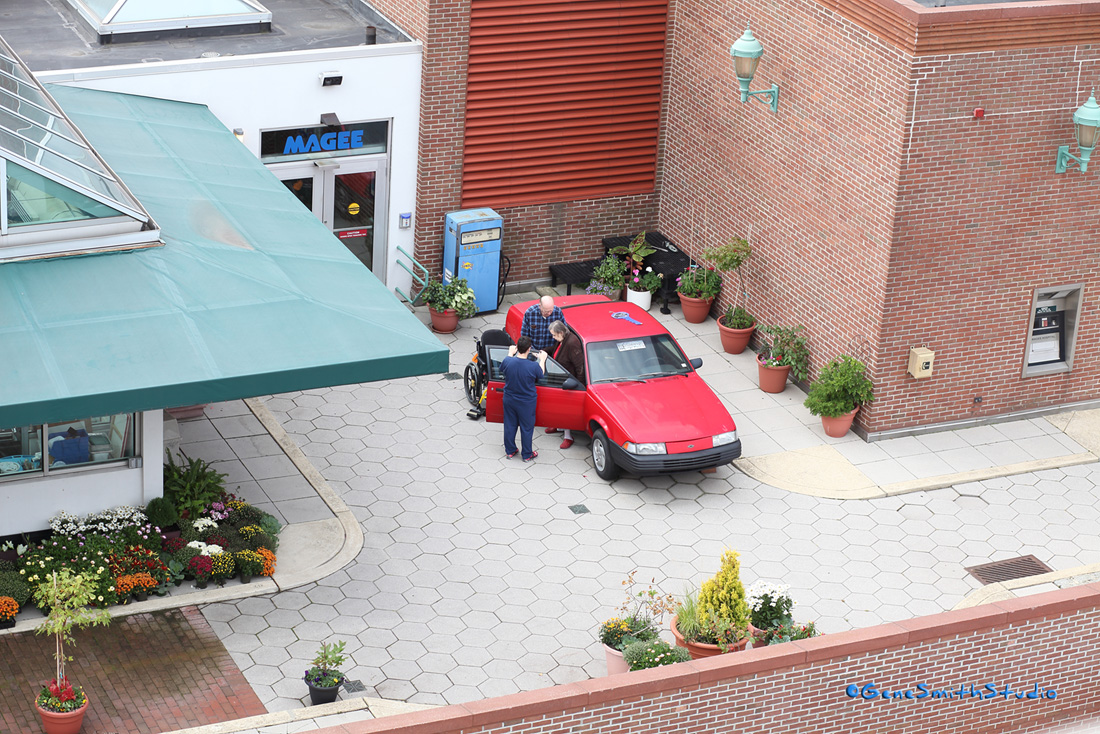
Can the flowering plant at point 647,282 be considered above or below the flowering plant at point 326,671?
above

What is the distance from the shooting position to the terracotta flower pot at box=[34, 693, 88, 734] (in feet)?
41.5

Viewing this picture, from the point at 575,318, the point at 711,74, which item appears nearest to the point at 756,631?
the point at 575,318

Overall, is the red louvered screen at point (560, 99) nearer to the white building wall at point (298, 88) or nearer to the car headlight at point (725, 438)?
the white building wall at point (298, 88)

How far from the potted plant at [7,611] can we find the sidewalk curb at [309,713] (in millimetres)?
2335

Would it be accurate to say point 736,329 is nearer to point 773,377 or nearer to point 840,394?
point 773,377

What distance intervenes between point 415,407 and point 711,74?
21.4 ft

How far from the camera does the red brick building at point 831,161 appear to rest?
17.4 metres

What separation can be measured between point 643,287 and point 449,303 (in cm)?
298

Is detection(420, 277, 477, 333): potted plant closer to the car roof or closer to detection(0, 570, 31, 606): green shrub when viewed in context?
the car roof

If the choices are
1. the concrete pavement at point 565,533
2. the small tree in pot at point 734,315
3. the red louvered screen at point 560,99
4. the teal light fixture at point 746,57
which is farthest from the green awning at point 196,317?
the small tree in pot at point 734,315

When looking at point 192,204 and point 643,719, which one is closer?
point 643,719

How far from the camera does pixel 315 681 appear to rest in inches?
528

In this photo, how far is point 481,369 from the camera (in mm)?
19000

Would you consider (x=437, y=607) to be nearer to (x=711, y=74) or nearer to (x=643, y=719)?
(x=643, y=719)
